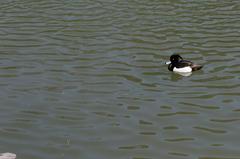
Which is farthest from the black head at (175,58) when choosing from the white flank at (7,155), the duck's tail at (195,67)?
the white flank at (7,155)

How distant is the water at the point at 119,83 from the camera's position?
10.9 m

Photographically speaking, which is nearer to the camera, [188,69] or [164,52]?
[188,69]

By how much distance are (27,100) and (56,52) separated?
13.8 ft

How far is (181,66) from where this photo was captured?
49.2 ft

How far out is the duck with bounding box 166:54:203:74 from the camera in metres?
14.9

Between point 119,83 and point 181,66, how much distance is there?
80.7 inches

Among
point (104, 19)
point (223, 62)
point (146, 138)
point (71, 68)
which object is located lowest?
point (146, 138)

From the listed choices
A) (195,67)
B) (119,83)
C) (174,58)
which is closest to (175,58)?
(174,58)

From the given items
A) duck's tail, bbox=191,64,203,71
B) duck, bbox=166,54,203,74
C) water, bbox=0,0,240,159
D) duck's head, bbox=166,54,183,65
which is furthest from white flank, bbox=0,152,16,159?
duck's head, bbox=166,54,183,65

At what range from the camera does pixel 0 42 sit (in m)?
18.3

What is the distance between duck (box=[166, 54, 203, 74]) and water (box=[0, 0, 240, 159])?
230 millimetres

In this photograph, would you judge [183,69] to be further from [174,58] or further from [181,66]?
[174,58]

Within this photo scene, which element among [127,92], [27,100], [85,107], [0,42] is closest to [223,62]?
[127,92]

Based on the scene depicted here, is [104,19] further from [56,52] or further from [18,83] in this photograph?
[18,83]
